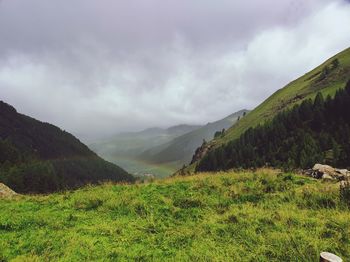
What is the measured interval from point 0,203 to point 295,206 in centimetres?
1838

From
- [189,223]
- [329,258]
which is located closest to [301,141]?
[189,223]

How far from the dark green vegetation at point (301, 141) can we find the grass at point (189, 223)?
8180cm

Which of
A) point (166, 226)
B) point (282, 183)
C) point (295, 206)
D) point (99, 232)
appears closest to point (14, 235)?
point (99, 232)

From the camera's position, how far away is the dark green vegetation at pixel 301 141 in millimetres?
104475

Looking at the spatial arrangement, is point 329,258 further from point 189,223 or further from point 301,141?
point 301,141

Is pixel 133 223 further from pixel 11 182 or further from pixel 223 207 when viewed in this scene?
pixel 11 182

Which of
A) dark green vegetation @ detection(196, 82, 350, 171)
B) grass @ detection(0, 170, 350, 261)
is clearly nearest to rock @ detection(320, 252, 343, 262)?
grass @ detection(0, 170, 350, 261)

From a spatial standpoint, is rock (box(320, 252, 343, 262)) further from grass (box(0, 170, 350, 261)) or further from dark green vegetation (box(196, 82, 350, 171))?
dark green vegetation (box(196, 82, 350, 171))

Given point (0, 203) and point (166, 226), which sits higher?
point (0, 203)

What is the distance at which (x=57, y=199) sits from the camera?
A: 2020 cm

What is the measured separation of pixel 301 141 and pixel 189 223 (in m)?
120

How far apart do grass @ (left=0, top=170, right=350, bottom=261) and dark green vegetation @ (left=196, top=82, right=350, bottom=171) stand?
81.8 metres

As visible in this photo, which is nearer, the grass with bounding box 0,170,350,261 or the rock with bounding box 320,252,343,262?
the rock with bounding box 320,252,343,262

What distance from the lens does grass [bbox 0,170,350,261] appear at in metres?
10.7
